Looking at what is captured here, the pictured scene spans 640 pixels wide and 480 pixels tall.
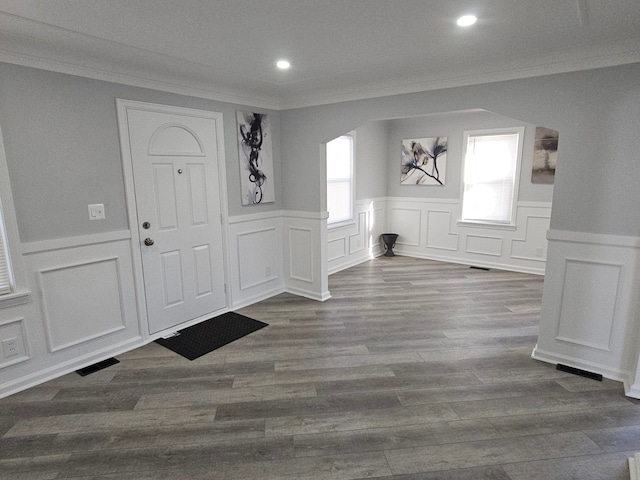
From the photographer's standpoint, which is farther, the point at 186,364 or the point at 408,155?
the point at 408,155

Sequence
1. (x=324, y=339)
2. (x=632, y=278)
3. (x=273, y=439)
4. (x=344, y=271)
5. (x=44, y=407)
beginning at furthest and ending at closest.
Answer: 1. (x=344, y=271)
2. (x=324, y=339)
3. (x=632, y=278)
4. (x=44, y=407)
5. (x=273, y=439)

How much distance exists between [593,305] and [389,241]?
12.9 feet

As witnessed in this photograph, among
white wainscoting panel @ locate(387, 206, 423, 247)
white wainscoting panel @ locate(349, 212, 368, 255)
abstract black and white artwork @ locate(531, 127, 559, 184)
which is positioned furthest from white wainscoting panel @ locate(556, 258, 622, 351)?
white wainscoting panel @ locate(387, 206, 423, 247)

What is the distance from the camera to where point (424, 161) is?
20.4ft

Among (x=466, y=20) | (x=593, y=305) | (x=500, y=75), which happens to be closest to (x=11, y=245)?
(x=466, y=20)

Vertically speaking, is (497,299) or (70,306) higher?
(70,306)

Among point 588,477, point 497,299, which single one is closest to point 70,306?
point 588,477

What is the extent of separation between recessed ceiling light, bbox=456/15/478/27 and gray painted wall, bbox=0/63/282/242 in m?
2.54

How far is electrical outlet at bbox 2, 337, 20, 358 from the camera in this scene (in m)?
2.55

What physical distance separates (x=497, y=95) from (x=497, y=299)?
2492 mm

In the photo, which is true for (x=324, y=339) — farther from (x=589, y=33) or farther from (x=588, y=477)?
(x=589, y=33)

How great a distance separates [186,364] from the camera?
2.99 meters

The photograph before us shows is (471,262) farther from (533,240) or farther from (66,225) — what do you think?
(66,225)

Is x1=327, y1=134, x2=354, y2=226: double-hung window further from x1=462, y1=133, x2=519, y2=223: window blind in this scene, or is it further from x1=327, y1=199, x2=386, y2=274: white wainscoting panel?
x1=462, y1=133, x2=519, y2=223: window blind
